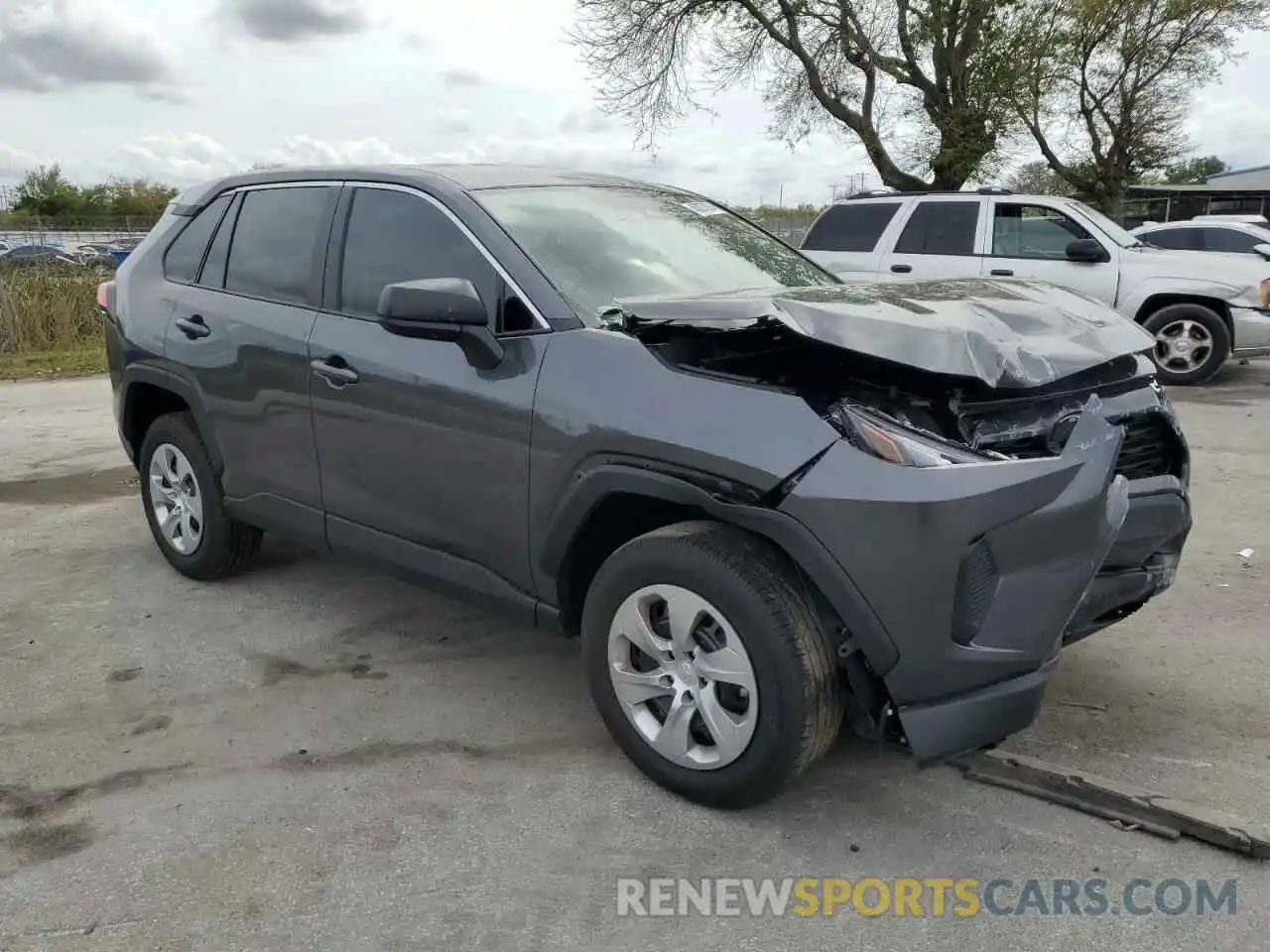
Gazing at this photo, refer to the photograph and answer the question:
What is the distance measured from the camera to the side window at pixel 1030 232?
10.2 m

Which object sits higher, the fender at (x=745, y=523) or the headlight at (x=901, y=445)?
the headlight at (x=901, y=445)

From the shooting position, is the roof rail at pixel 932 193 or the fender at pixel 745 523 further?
the roof rail at pixel 932 193

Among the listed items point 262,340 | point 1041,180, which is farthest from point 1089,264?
point 1041,180

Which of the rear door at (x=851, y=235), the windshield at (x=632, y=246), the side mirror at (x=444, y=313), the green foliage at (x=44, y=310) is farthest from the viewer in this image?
the green foliage at (x=44, y=310)

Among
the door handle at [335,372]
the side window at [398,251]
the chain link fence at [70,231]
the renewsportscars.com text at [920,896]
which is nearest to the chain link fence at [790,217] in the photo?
the chain link fence at [70,231]

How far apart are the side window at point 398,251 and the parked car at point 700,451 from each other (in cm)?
1

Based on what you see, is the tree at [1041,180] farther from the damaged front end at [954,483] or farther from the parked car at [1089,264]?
the damaged front end at [954,483]

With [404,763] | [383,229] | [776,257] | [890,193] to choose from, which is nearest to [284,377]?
[383,229]

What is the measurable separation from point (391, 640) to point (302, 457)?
83cm

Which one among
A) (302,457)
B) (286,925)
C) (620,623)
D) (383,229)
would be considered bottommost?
(286,925)

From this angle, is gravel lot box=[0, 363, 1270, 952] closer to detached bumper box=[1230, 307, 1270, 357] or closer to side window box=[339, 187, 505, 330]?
side window box=[339, 187, 505, 330]

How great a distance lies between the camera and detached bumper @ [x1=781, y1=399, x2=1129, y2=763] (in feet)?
7.98

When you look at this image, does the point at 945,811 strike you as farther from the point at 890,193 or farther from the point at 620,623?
the point at 890,193

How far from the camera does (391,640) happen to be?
419 centimetres
